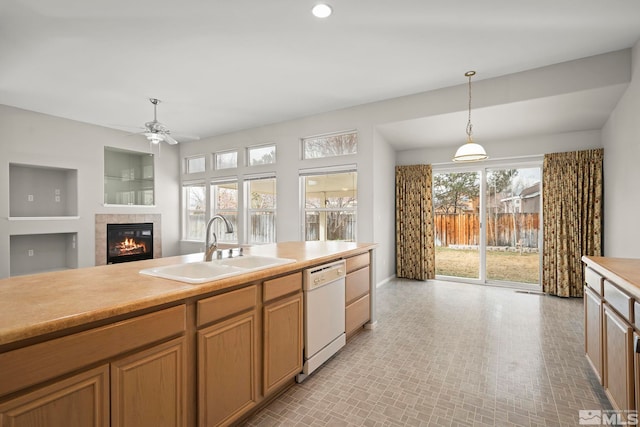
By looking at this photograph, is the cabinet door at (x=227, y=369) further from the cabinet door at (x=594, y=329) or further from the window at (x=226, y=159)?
the window at (x=226, y=159)

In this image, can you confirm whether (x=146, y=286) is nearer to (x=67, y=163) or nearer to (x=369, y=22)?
(x=369, y=22)

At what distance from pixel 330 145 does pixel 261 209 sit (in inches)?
82.0

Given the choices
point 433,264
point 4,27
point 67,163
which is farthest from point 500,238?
point 67,163

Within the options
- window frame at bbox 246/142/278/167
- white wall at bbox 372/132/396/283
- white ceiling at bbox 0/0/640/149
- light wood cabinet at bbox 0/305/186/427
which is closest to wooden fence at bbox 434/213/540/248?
white wall at bbox 372/132/396/283

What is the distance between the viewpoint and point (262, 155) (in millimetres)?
6332

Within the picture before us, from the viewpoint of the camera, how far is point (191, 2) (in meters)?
2.50

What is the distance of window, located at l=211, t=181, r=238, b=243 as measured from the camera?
22.4 ft

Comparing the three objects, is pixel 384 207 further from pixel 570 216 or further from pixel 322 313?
pixel 322 313

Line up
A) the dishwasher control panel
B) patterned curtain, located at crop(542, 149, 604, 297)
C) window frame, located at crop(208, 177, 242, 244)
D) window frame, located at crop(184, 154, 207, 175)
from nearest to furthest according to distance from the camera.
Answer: the dishwasher control panel → patterned curtain, located at crop(542, 149, 604, 297) → window frame, located at crop(208, 177, 242, 244) → window frame, located at crop(184, 154, 207, 175)

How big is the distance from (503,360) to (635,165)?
7.94ft

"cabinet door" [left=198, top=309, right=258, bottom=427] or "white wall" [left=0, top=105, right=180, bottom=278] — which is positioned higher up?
"white wall" [left=0, top=105, right=180, bottom=278]

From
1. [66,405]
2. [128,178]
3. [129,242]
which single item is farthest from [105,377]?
[128,178]

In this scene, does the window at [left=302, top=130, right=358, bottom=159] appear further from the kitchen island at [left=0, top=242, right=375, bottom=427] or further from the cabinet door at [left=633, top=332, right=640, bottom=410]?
the cabinet door at [left=633, top=332, right=640, bottom=410]

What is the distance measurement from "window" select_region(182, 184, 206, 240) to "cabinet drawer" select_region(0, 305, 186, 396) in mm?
6467
